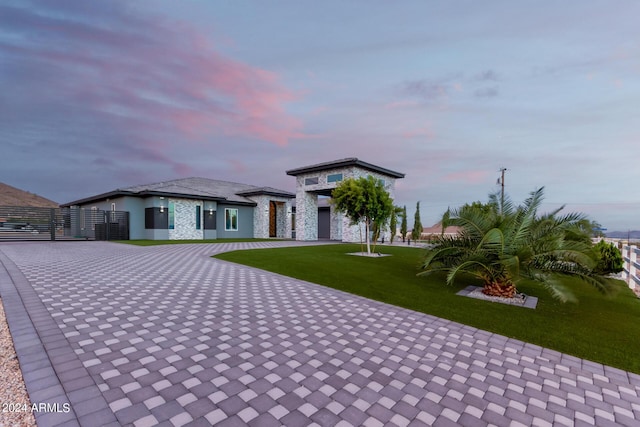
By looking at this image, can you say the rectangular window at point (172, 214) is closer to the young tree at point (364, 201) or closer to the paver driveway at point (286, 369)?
the young tree at point (364, 201)

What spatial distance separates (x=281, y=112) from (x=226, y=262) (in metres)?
10.1

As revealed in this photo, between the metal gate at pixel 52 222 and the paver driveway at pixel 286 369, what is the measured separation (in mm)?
17524

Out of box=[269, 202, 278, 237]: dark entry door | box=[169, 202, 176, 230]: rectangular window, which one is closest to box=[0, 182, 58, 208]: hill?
box=[169, 202, 176, 230]: rectangular window

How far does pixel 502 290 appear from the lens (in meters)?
5.99

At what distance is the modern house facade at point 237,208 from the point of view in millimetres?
19922

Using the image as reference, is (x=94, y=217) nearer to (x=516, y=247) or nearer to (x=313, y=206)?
(x=313, y=206)

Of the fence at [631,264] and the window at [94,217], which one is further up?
the window at [94,217]

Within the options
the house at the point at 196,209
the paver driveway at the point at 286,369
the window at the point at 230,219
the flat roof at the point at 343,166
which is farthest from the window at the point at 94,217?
the paver driveway at the point at 286,369

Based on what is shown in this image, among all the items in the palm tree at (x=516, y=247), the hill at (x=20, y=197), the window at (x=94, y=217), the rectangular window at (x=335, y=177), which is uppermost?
the hill at (x=20, y=197)

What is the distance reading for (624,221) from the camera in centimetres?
2541

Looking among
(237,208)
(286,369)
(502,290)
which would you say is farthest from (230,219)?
(286,369)

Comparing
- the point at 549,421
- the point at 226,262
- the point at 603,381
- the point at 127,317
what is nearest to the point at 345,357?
the point at 549,421

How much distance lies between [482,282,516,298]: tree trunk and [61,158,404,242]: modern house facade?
11682mm

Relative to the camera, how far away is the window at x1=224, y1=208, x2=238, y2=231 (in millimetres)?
24125
